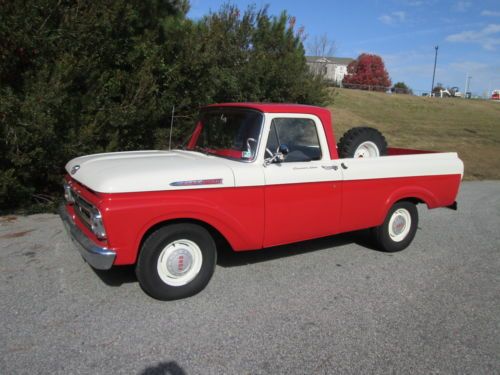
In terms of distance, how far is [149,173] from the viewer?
3.71m

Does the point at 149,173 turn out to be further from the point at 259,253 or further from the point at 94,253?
the point at 259,253

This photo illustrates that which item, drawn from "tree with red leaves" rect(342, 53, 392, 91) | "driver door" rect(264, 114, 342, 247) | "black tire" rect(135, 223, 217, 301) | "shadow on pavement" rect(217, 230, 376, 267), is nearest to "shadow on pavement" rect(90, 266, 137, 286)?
"black tire" rect(135, 223, 217, 301)

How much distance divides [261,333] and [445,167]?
3.59 meters

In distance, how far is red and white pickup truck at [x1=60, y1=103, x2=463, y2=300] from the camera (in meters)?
3.64

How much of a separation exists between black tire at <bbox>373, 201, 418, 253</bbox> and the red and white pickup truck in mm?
17

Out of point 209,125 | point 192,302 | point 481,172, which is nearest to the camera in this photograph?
point 192,302

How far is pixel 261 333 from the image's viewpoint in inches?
136

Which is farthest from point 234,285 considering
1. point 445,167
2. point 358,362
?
point 445,167

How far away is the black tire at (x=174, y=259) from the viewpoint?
3768 mm

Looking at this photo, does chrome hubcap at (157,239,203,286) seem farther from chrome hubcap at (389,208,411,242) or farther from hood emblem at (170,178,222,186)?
chrome hubcap at (389,208,411,242)

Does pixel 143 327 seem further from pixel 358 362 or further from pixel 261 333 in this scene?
pixel 358 362

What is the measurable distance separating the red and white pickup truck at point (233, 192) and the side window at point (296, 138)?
0.04 feet

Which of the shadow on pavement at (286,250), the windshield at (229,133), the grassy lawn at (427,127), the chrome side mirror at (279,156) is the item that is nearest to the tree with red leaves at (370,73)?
the grassy lawn at (427,127)

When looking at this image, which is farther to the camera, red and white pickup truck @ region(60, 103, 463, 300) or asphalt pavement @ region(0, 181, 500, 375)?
red and white pickup truck @ region(60, 103, 463, 300)
